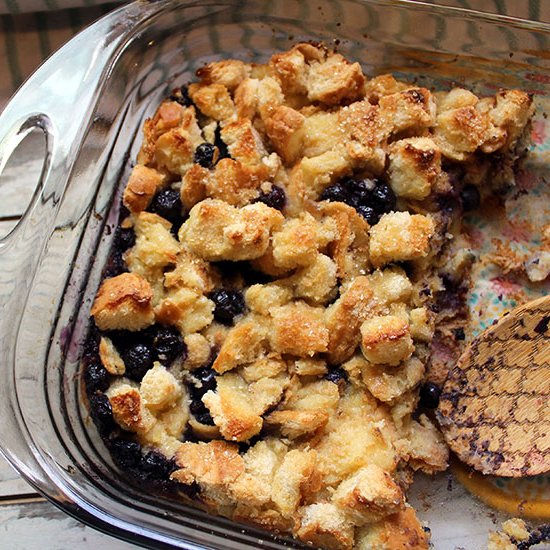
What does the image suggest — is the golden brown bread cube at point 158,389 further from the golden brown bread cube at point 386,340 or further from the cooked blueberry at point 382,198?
the cooked blueberry at point 382,198

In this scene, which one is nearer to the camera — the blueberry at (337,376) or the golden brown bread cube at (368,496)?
the golden brown bread cube at (368,496)

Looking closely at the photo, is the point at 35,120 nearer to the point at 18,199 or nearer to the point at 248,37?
the point at 18,199

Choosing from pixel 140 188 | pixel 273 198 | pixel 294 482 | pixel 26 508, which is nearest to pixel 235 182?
Result: pixel 273 198

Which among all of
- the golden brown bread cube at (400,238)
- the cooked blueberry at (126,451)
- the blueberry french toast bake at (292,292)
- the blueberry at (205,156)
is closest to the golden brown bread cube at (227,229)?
the blueberry french toast bake at (292,292)

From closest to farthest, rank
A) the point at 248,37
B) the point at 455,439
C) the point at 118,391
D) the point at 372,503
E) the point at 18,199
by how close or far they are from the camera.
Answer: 1. the point at 372,503
2. the point at 118,391
3. the point at 455,439
4. the point at 248,37
5. the point at 18,199

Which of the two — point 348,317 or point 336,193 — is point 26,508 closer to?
point 348,317

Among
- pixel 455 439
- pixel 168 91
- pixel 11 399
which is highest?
pixel 168 91

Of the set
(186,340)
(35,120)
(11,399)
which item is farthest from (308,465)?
(35,120)
